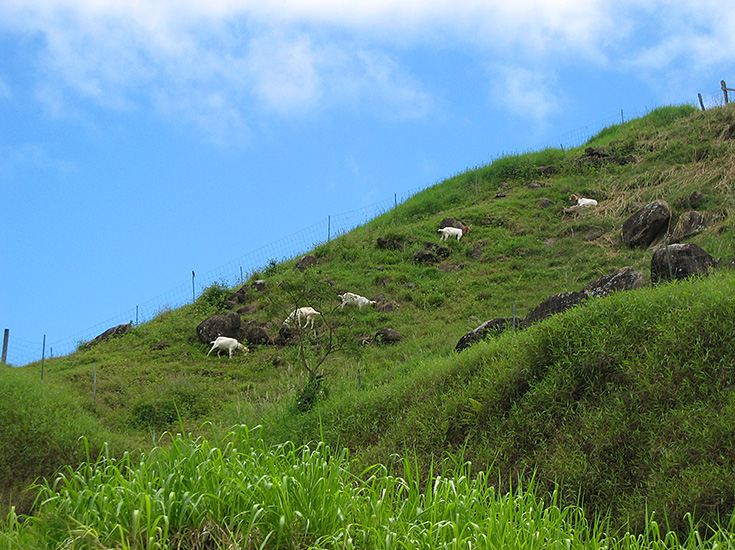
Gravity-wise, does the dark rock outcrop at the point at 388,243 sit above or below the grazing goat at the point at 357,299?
above

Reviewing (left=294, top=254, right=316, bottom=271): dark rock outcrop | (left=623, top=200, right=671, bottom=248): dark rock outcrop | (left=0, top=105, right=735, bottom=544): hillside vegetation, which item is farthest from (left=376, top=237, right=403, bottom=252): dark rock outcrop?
(left=623, top=200, right=671, bottom=248): dark rock outcrop

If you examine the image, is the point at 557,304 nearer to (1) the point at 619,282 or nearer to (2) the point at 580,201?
(1) the point at 619,282

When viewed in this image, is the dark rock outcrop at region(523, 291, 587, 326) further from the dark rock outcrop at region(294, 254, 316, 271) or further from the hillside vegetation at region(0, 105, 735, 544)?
the dark rock outcrop at region(294, 254, 316, 271)

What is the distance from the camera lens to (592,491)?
23.0ft

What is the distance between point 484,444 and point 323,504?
169 inches

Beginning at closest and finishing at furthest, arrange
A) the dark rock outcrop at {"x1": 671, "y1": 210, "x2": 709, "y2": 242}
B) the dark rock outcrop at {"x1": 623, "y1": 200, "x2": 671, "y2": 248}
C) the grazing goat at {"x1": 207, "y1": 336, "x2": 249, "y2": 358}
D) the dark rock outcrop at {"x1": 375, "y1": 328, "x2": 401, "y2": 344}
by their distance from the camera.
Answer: the dark rock outcrop at {"x1": 375, "y1": 328, "x2": 401, "y2": 344} < the dark rock outcrop at {"x1": 671, "y1": 210, "x2": 709, "y2": 242} < the grazing goat at {"x1": 207, "y1": 336, "x2": 249, "y2": 358} < the dark rock outcrop at {"x1": 623, "y1": 200, "x2": 671, "y2": 248}

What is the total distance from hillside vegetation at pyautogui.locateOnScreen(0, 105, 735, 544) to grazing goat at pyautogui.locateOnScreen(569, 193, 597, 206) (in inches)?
24.8

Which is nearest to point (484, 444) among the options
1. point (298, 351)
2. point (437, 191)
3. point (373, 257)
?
point (298, 351)

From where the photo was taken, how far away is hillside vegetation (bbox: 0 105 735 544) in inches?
283

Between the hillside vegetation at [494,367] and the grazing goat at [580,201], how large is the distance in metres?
0.63

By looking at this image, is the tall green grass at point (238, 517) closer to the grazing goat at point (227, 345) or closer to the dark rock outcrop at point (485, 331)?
the dark rock outcrop at point (485, 331)

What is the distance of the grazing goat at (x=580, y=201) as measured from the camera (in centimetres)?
2611

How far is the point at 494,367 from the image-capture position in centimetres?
939

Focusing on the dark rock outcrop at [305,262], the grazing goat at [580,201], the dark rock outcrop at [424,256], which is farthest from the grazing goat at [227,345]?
the grazing goat at [580,201]
